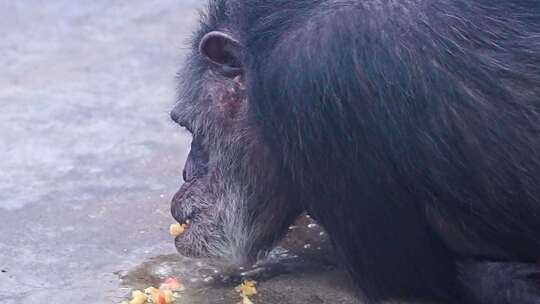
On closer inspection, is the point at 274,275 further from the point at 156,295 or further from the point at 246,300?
the point at 156,295

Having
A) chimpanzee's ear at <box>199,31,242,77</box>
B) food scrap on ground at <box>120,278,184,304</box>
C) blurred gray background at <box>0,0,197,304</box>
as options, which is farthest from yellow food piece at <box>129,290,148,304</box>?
chimpanzee's ear at <box>199,31,242,77</box>

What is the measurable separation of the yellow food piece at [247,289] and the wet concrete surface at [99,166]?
4 cm

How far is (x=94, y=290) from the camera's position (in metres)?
3.82

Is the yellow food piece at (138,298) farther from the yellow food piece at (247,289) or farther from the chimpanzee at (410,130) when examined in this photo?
the chimpanzee at (410,130)

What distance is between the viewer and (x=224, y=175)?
3.73 m

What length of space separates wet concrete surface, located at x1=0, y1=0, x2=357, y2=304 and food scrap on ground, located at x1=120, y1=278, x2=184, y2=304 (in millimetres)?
52

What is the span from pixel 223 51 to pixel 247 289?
0.74 m

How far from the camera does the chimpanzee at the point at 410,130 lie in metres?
3.07

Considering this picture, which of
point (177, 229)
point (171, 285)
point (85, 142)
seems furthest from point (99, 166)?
point (171, 285)

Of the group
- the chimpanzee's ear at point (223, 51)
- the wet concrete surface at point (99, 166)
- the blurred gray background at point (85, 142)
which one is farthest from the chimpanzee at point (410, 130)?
the blurred gray background at point (85, 142)

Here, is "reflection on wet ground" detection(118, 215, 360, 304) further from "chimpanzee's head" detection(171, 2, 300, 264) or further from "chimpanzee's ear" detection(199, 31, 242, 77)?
"chimpanzee's ear" detection(199, 31, 242, 77)

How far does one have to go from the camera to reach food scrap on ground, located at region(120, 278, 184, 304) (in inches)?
144

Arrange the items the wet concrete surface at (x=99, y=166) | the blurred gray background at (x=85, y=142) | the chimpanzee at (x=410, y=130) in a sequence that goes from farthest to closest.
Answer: the blurred gray background at (x=85, y=142), the wet concrete surface at (x=99, y=166), the chimpanzee at (x=410, y=130)

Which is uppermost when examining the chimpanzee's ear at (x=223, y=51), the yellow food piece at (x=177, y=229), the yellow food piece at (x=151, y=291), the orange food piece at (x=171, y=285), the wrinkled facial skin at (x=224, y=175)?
→ the chimpanzee's ear at (x=223, y=51)
